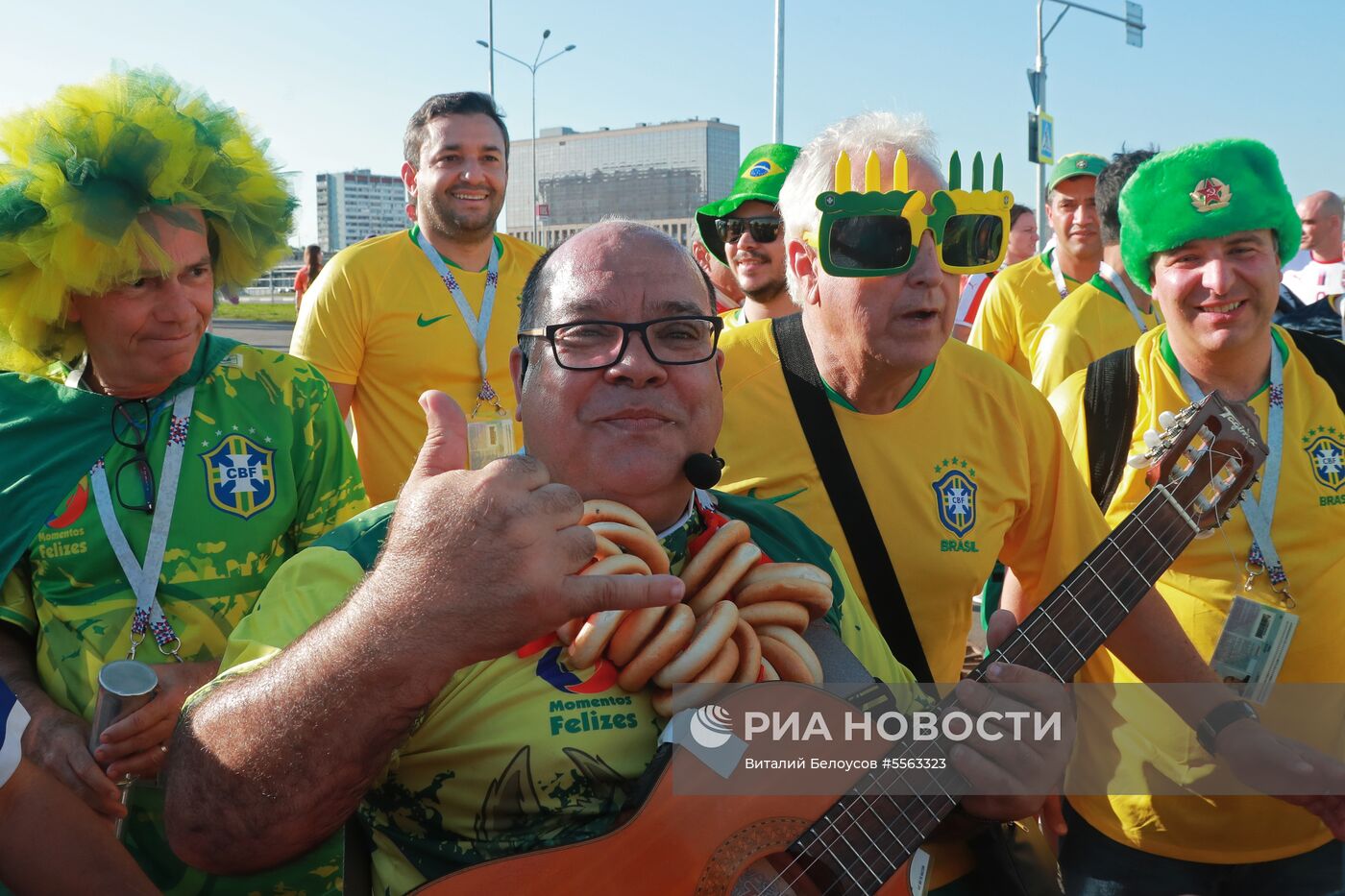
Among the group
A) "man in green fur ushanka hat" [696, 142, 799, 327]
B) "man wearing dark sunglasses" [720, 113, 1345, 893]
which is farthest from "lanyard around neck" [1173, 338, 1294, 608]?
"man in green fur ushanka hat" [696, 142, 799, 327]

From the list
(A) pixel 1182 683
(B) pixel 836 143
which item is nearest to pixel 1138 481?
(A) pixel 1182 683

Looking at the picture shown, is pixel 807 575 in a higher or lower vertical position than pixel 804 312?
lower

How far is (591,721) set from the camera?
180 centimetres

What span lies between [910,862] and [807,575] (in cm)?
54

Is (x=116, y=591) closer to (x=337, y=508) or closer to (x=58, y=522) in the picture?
(x=58, y=522)

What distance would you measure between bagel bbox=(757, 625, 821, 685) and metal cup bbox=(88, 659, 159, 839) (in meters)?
1.24

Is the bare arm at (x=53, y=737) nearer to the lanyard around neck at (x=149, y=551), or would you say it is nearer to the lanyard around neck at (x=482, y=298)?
the lanyard around neck at (x=149, y=551)

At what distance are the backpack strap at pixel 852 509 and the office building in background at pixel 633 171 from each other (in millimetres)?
55572

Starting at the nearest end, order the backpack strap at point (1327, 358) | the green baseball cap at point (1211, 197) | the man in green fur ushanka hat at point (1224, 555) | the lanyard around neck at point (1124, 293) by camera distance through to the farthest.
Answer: the man in green fur ushanka hat at point (1224, 555)
the green baseball cap at point (1211, 197)
the backpack strap at point (1327, 358)
the lanyard around neck at point (1124, 293)

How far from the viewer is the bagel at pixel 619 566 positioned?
5.85 feet

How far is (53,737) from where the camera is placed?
2.28 meters

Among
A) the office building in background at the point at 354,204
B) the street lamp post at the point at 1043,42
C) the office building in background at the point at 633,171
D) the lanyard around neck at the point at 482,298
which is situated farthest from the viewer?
the office building in background at the point at 354,204

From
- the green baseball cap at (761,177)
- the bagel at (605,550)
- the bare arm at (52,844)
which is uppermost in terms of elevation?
the green baseball cap at (761,177)

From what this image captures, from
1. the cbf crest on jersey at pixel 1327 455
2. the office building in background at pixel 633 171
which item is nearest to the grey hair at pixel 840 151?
the cbf crest on jersey at pixel 1327 455
